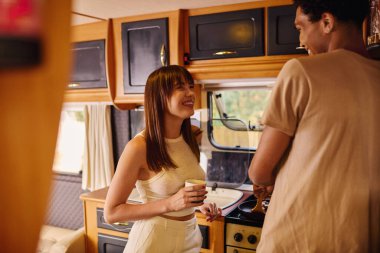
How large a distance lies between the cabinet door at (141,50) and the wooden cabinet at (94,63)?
5.1 inches

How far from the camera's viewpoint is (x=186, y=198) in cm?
141

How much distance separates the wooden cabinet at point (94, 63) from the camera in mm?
2654

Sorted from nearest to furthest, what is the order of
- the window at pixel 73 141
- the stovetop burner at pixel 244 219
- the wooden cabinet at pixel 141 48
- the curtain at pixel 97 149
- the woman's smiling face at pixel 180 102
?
1. the woman's smiling face at pixel 180 102
2. the stovetop burner at pixel 244 219
3. the wooden cabinet at pixel 141 48
4. the curtain at pixel 97 149
5. the window at pixel 73 141

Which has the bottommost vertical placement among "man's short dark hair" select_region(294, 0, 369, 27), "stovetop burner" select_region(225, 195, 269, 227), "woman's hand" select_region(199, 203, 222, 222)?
"stovetop burner" select_region(225, 195, 269, 227)

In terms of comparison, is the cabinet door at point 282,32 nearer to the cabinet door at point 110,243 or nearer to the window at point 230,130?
the window at point 230,130

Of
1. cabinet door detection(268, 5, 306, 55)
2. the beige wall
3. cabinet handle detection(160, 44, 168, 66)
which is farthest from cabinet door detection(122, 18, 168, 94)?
the beige wall

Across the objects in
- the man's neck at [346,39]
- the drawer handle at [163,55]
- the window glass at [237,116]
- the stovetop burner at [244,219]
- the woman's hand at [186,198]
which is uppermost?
the drawer handle at [163,55]

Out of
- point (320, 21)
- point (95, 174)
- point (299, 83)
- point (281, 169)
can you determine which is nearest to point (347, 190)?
point (281, 169)

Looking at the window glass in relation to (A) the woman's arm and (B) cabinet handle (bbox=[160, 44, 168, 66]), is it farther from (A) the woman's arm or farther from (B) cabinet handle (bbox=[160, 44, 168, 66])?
(A) the woman's arm

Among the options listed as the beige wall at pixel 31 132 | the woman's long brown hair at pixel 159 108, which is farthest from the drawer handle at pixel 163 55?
the beige wall at pixel 31 132

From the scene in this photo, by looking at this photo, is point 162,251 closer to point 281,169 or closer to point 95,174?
point 281,169

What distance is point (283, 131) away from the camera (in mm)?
871

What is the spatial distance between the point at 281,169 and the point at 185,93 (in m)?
0.74

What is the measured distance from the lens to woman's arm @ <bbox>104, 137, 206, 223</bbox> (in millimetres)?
1423
